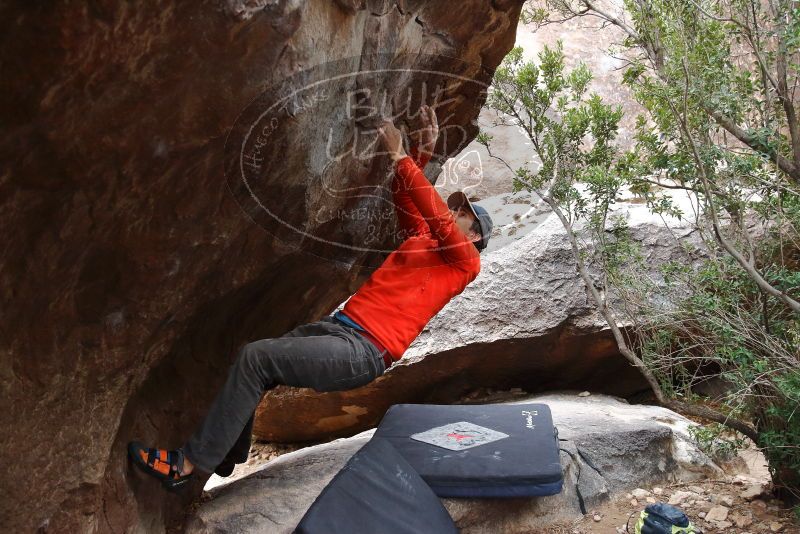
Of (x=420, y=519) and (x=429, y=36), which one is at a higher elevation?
(x=429, y=36)

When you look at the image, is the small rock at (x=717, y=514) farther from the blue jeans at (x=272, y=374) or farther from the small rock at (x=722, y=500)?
the blue jeans at (x=272, y=374)

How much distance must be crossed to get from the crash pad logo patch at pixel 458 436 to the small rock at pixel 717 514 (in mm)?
1350

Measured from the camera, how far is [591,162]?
5.89m

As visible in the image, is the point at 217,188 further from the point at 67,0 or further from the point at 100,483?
the point at 100,483

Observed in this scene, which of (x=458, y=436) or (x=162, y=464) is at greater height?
(x=162, y=464)

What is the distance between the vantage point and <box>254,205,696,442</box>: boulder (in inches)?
278

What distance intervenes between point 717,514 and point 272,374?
298cm

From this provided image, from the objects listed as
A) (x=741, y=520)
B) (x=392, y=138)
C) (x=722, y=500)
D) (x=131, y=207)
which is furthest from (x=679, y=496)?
(x=131, y=207)

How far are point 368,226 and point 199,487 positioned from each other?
1.92 m

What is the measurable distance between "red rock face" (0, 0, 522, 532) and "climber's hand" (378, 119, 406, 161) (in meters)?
0.24

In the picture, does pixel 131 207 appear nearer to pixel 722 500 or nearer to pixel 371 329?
pixel 371 329

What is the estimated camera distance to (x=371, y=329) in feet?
13.0

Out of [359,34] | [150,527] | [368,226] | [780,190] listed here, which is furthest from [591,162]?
[150,527]

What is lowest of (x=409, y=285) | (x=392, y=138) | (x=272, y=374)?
(x=272, y=374)
